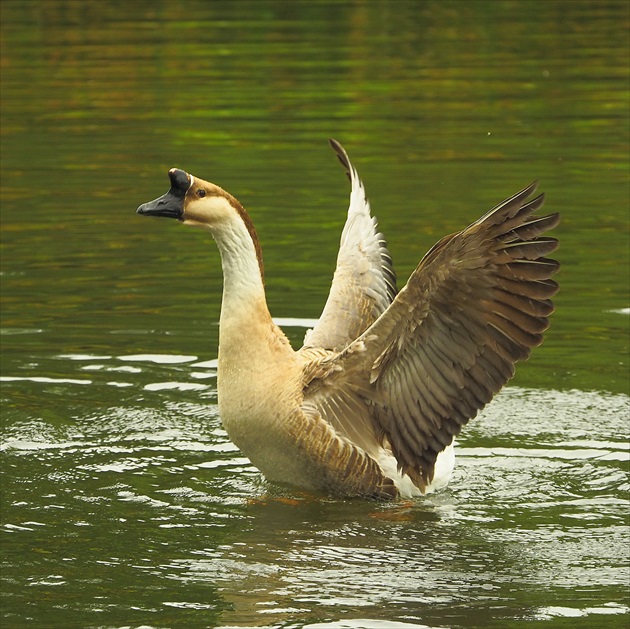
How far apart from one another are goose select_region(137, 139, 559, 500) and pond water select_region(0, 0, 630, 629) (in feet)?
1.22

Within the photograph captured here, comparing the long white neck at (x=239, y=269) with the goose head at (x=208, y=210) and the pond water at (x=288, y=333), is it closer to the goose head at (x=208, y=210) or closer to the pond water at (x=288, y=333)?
the goose head at (x=208, y=210)

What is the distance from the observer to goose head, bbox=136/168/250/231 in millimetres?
8125

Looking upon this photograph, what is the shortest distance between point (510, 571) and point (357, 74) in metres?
18.0

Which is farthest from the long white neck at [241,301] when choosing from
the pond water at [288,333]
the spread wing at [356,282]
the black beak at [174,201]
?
the spread wing at [356,282]

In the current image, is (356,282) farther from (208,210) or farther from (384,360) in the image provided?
(208,210)

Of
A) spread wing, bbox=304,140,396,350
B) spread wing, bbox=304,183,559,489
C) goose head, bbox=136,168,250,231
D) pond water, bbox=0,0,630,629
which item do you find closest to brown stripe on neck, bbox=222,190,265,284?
goose head, bbox=136,168,250,231

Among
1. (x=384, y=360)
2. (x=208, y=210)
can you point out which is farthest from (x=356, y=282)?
(x=208, y=210)

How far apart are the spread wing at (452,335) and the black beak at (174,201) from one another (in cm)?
121

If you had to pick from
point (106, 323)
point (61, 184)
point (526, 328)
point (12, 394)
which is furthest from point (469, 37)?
point (526, 328)

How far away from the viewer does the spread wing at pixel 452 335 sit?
24.7 feet

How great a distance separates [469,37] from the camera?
29047mm

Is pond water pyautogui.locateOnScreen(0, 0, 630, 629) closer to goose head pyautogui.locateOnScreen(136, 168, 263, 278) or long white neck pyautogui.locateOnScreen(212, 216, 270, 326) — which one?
long white neck pyautogui.locateOnScreen(212, 216, 270, 326)

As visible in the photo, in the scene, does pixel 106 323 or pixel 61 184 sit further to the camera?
pixel 61 184

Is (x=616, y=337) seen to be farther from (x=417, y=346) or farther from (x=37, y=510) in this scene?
(x=37, y=510)
